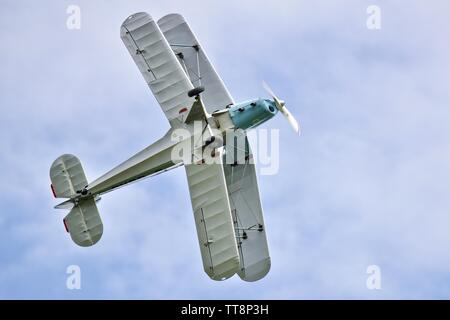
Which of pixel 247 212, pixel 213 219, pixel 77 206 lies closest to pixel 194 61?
pixel 247 212

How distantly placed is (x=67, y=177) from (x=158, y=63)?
6.33 meters

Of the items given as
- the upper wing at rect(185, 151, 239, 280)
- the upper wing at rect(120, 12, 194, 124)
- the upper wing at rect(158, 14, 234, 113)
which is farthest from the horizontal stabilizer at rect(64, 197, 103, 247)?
the upper wing at rect(158, 14, 234, 113)

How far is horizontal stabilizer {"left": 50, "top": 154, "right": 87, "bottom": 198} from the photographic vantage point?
1743 inches

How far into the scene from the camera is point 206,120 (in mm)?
41625

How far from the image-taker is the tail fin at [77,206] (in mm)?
44156

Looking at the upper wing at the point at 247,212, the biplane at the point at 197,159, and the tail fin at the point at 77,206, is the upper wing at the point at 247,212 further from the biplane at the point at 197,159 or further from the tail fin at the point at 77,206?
the tail fin at the point at 77,206

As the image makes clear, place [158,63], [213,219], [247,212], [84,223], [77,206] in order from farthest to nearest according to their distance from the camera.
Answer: [247,212], [77,206], [84,223], [158,63], [213,219]

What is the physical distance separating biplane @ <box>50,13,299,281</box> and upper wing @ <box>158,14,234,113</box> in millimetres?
42

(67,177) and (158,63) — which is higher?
(158,63)

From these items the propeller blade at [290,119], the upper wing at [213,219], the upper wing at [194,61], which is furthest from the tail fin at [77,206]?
the propeller blade at [290,119]

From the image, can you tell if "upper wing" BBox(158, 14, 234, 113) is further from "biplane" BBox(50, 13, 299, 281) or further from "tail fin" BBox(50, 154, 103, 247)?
"tail fin" BBox(50, 154, 103, 247)

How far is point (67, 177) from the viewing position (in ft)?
146

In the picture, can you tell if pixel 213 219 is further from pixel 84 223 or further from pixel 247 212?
pixel 84 223

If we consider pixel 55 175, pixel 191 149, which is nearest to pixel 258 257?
pixel 191 149
